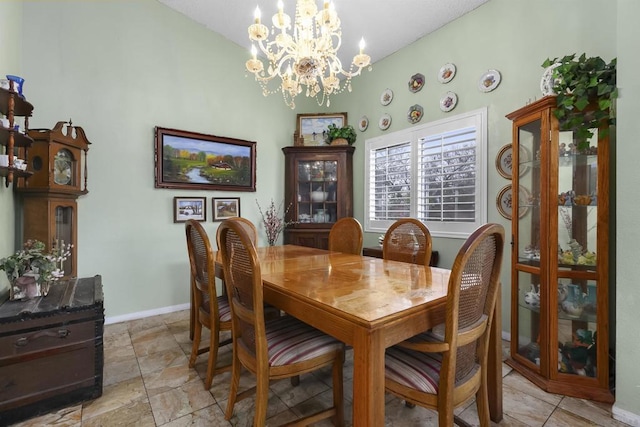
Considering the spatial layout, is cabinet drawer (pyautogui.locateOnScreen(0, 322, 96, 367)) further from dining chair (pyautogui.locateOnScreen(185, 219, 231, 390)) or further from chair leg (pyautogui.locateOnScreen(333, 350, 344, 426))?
chair leg (pyautogui.locateOnScreen(333, 350, 344, 426))

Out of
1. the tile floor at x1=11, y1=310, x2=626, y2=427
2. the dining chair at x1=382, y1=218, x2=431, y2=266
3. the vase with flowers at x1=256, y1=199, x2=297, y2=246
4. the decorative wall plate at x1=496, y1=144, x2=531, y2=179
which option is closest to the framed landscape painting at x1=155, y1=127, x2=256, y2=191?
the vase with flowers at x1=256, y1=199, x2=297, y2=246

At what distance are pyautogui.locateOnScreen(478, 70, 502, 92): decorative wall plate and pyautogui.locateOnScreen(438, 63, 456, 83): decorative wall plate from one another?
1.06ft

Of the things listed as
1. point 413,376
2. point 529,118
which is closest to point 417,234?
point 529,118

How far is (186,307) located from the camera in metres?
3.39

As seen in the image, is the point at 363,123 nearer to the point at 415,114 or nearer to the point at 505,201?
the point at 415,114

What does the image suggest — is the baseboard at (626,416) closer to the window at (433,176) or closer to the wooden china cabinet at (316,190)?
the window at (433,176)

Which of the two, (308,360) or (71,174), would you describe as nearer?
(308,360)

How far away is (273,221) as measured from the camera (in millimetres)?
3939

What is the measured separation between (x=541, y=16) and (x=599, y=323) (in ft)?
7.61

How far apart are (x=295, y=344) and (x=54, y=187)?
2384 millimetres

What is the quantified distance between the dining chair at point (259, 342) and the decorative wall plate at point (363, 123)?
3050 mm

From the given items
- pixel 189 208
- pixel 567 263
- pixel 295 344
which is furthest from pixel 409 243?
pixel 189 208

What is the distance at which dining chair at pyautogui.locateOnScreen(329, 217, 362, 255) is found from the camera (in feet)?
8.59

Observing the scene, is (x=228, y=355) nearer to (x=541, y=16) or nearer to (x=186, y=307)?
(x=186, y=307)
